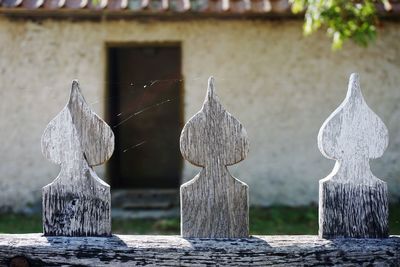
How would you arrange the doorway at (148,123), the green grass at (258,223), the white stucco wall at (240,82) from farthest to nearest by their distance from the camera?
the doorway at (148,123) → the white stucco wall at (240,82) → the green grass at (258,223)

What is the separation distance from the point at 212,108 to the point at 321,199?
15.6 inches

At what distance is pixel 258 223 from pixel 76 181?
4.64 metres

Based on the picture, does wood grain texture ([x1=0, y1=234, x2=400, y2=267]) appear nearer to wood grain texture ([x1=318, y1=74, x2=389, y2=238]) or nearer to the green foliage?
wood grain texture ([x1=318, y1=74, x2=389, y2=238])

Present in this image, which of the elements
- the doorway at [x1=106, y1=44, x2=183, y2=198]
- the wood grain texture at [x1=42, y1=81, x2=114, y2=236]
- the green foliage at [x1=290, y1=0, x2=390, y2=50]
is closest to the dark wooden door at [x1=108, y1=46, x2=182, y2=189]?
the doorway at [x1=106, y1=44, x2=183, y2=198]

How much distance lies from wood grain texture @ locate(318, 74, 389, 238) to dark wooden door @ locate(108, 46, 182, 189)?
20.0 ft

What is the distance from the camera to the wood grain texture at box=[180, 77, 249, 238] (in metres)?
1.46

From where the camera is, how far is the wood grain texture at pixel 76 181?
4.79 feet

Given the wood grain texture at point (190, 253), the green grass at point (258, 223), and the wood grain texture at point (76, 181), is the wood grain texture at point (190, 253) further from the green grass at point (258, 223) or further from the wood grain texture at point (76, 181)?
the green grass at point (258, 223)

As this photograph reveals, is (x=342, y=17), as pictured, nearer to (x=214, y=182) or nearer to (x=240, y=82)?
(x=240, y=82)

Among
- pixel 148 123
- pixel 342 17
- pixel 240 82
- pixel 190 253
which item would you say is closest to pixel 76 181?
pixel 190 253

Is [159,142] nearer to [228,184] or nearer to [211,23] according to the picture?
[211,23]

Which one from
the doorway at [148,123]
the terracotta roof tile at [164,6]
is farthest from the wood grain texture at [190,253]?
the doorway at [148,123]

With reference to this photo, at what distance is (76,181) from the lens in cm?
147

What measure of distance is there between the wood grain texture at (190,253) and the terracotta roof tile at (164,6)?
188 inches
